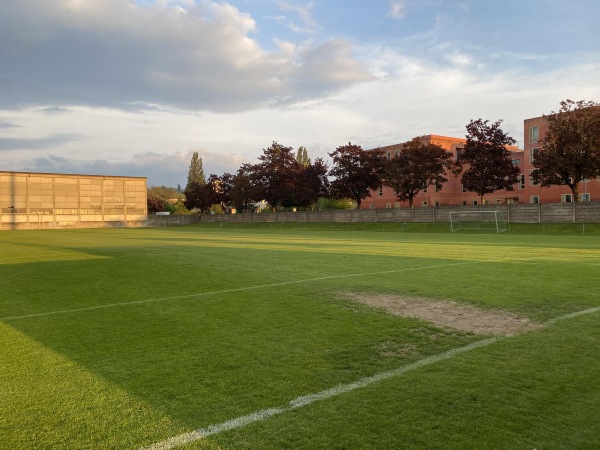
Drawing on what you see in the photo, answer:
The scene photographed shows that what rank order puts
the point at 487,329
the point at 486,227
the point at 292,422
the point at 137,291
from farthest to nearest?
the point at 486,227 < the point at 137,291 < the point at 487,329 < the point at 292,422

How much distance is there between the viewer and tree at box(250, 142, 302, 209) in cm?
7650

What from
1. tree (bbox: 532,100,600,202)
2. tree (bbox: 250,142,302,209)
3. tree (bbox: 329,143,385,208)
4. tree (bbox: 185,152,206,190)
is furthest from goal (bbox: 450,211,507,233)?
tree (bbox: 185,152,206,190)

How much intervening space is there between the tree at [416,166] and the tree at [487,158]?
9.52 feet

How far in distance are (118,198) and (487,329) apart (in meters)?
88.6

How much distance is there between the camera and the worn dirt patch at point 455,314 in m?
6.37

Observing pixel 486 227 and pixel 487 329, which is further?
pixel 486 227

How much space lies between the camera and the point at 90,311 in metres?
8.08

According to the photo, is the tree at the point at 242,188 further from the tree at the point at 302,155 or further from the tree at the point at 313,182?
the tree at the point at 302,155

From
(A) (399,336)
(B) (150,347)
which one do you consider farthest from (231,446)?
(A) (399,336)

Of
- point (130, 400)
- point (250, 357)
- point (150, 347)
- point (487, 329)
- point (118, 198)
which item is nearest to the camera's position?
point (130, 400)

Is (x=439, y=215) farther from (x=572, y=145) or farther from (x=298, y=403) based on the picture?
(x=298, y=403)

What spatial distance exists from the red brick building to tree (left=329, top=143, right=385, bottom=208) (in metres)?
5.21

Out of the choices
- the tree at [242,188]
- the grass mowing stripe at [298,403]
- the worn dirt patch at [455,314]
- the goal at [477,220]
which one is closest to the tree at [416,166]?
the goal at [477,220]

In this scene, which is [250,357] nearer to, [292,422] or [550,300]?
[292,422]
